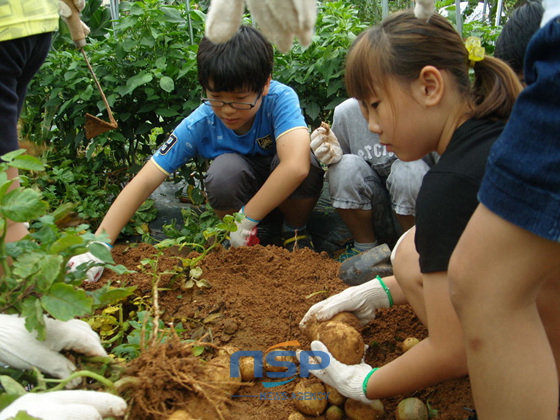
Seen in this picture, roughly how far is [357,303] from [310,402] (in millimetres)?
400

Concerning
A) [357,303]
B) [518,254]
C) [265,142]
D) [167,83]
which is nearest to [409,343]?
[357,303]

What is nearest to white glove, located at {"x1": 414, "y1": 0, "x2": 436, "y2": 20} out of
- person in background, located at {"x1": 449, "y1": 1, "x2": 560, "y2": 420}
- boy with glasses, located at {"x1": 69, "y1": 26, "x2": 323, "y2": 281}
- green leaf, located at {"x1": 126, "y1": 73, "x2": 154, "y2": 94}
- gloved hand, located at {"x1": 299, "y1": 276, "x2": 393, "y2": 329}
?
person in background, located at {"x1": 449, "y1": 1, "x2": 560, "y2": 420}

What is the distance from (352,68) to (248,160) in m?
1.39

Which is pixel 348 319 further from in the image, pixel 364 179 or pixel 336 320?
pixel 364 179

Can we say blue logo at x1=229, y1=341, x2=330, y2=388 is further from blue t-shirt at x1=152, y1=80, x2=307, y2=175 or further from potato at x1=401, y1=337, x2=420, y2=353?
blue t-shirt at x1=152, y1=80, x2=307, y2=175

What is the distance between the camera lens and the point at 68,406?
1094 millimetres

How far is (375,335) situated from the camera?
1.91m

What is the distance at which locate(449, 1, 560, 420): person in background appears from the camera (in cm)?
92

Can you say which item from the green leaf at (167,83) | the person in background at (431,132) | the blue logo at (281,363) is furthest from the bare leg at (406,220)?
the green leaf at (167,83)

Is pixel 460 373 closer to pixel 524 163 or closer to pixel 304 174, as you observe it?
pixel 524 163

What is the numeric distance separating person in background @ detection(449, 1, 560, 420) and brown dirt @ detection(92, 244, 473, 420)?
0.53 m

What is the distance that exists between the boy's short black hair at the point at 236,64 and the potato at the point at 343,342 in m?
1.30

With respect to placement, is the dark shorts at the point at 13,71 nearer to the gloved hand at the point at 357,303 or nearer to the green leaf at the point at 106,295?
the green leaf at the point at 106,295

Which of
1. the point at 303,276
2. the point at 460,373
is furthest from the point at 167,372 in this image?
the point at 303,276
